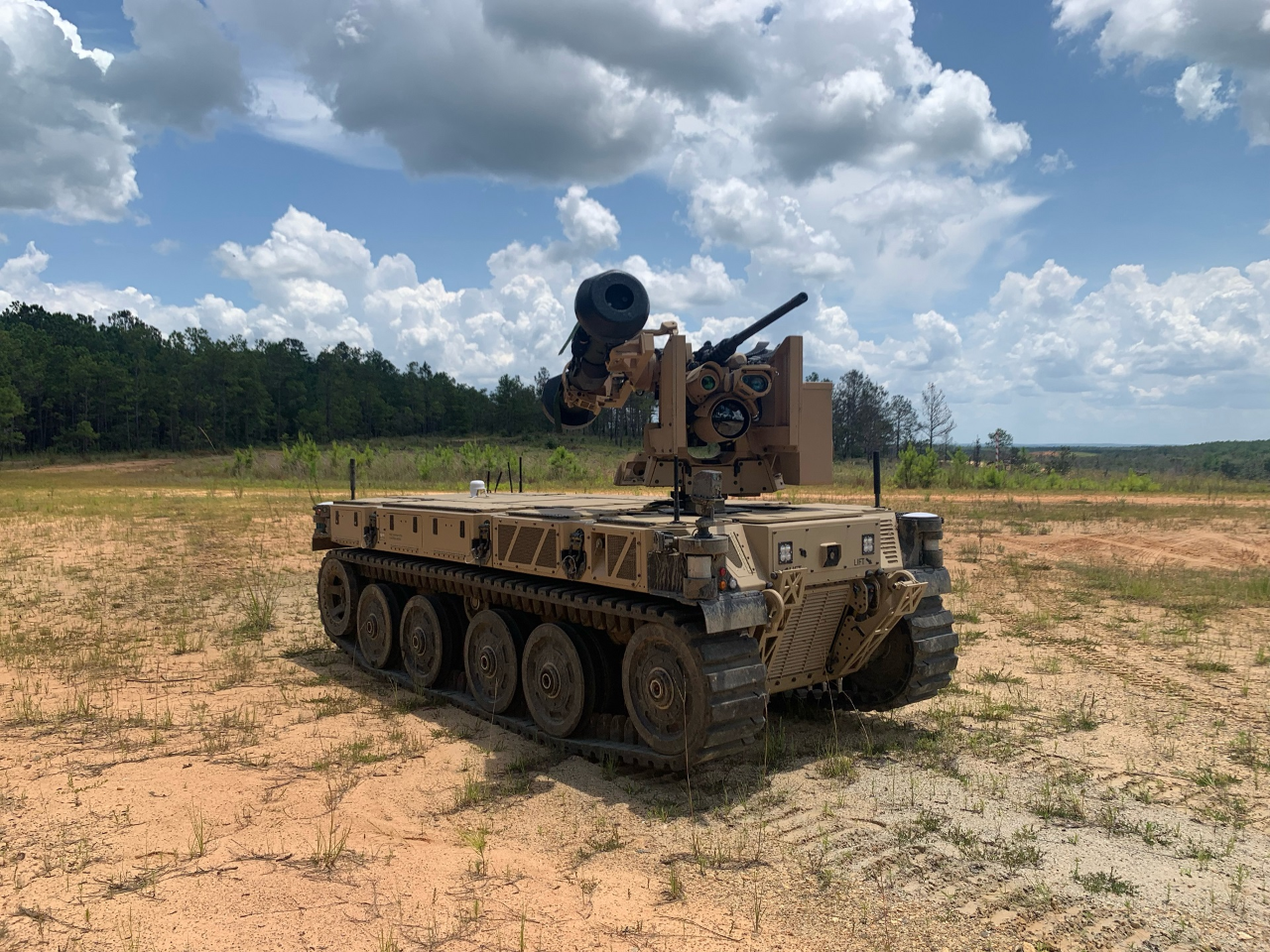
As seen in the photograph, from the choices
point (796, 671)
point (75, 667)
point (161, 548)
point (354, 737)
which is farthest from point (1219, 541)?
point (161, 548)

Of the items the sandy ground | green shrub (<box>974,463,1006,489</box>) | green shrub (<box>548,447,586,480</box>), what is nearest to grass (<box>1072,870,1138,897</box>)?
the sandy ground

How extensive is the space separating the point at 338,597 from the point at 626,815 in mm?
6275

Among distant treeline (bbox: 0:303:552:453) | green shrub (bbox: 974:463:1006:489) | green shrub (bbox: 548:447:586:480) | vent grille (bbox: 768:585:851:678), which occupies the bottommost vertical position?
vent grille (bbox: 768:585:851:678)

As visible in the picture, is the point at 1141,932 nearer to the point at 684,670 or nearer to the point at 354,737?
the point at 684,670

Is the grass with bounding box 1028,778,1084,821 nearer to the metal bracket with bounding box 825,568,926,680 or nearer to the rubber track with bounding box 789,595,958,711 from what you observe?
the rubber track with bounding box 789,595,958,711

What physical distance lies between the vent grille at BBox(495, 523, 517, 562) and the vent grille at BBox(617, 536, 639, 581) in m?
1.53

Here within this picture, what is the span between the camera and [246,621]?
12.1m

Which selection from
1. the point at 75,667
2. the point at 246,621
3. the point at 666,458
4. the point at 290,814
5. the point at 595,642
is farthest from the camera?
the point at 246,621

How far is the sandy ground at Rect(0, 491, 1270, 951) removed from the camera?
432 centimetres

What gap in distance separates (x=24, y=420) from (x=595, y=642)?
3435 inches

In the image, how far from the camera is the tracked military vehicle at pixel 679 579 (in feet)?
19.1

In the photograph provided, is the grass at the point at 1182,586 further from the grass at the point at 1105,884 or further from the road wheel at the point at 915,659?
the grass at the point at 1105,884

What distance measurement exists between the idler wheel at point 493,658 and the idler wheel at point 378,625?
1.65 meters

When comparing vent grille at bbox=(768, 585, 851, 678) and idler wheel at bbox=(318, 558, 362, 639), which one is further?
idler wheel at bbox=(318, 558, 362, 639)
